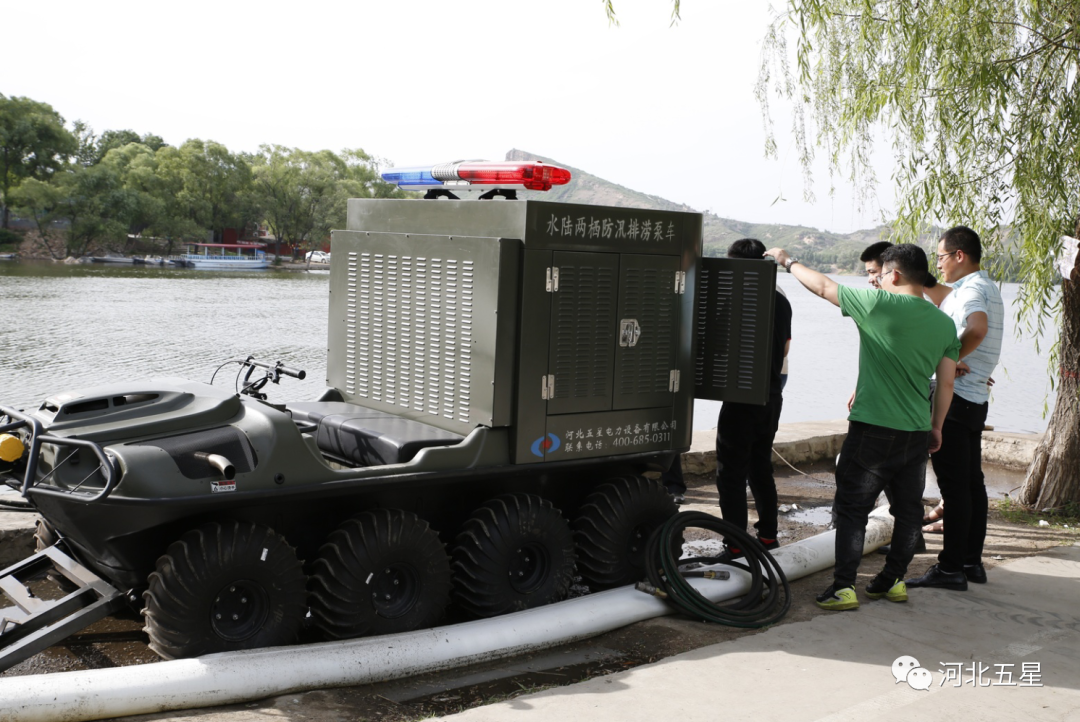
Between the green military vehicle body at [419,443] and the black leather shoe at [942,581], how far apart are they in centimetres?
158

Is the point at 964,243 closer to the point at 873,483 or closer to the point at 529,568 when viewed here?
the point at 873,483

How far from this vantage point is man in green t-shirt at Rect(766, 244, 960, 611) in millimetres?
5199

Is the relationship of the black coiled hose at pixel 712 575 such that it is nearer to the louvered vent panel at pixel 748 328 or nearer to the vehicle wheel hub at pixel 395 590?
the louvered vent panel at pixel 748 328

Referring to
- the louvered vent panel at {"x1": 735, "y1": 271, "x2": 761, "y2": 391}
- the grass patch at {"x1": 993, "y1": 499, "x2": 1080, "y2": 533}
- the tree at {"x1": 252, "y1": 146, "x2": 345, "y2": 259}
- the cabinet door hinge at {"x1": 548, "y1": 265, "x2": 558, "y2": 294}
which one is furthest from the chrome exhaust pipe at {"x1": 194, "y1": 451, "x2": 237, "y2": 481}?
the tree at {"x1": 252, "y1": 146, "x2": 345, "y2": 259}

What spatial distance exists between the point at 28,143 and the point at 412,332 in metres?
67.5

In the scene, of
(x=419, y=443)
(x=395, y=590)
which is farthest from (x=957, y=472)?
(x=395, y=590)

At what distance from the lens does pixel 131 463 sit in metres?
4.03

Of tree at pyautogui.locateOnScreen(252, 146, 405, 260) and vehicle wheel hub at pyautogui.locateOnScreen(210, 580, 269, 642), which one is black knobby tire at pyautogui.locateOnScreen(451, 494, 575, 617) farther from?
tree at pyautogui.locateOnScreen(252, 146, 405, 260)

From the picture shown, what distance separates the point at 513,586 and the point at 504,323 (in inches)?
58.3

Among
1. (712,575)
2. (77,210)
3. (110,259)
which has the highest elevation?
(77,210)

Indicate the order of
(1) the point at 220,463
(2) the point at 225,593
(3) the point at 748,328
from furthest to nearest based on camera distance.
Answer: (3) the point at 748,328
(2) the point at 225,593
(1) the point at 220,463

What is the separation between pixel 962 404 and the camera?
5.96m

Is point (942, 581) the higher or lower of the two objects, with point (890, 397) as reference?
lower

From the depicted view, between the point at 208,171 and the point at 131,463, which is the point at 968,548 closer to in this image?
the point at 131,463
